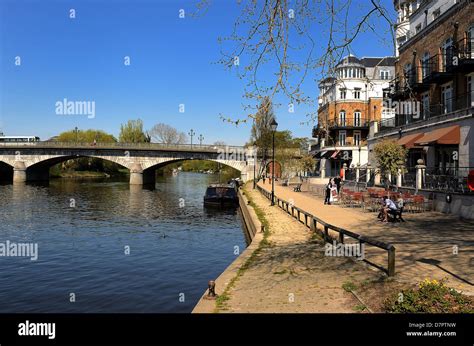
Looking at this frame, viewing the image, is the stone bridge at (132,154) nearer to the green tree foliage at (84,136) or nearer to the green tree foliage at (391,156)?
the green tree foliage at (84,136)

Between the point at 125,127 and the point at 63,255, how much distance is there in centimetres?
9749

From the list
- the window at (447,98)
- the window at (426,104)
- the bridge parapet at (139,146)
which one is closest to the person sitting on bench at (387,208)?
the window at (447,98)

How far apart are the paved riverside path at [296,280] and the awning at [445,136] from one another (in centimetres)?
1271

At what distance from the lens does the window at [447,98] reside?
27109 mm

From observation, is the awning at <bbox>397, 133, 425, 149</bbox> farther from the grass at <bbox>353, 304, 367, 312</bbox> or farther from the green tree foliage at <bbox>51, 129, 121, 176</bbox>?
the green tree foliage at <bbox>51, 129, 121, 176</bbox>

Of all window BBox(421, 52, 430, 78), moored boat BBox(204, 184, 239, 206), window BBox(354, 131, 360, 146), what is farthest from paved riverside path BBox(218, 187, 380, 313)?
window BBox(354, 131, 360, 146)

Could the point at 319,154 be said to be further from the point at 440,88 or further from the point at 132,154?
the point at 440,88

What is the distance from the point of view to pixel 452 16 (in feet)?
80.2

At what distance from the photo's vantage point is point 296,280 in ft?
31.2

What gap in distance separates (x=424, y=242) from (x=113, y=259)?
37.2 ft

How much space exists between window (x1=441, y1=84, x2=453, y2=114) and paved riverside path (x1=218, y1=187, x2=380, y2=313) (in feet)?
58.7
